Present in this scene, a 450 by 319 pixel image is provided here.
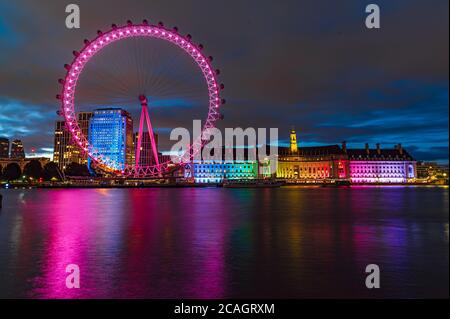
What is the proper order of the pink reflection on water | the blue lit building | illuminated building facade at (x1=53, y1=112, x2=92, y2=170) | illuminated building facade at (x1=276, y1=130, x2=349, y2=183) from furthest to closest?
illuminated building facade at (x1=53, y1=112, x2=92, y2=170)
the blue lit building
illuminated building facade at (x1=276, y1=130, x2=349, y2=183)
the pink reflection on water

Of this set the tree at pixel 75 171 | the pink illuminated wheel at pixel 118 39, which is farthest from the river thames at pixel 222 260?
the tree at pixel 75 171

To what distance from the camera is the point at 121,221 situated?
24.1 meters

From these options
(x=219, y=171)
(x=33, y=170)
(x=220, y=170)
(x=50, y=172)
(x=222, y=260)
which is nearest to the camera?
(x=222, y=260)

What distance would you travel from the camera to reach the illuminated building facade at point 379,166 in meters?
150

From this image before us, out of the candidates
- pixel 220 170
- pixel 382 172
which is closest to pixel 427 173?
pixel 382 172

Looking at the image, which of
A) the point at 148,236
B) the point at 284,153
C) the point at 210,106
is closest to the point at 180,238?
the point at 148,236

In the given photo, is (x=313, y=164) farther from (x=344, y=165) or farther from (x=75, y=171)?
(x=75, y=171)

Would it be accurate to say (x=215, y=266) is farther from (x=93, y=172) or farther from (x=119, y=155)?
(x=119, y=155)

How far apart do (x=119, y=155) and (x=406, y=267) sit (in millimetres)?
166408

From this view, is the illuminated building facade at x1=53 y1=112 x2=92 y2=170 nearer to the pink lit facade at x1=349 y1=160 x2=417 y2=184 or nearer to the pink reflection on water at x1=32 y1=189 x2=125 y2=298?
the pink lit facade at x1=349 y1=160 x2=417 y2=184

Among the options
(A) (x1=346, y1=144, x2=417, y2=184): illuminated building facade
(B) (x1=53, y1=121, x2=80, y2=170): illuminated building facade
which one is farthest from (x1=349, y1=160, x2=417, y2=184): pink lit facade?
(B) (x1=53, y1=121, x2=80, y2=170): illuminated building facade

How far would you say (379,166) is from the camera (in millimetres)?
151625

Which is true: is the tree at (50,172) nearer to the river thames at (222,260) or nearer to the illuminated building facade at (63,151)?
the illuminated building facade at (63,151)

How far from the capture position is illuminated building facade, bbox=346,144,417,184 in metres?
150
